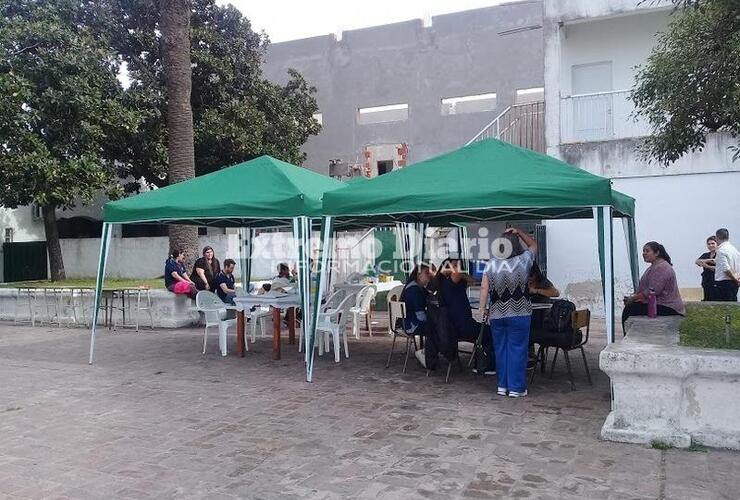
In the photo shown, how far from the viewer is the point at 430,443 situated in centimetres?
512

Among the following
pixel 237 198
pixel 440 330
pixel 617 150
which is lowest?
pixel 440 330

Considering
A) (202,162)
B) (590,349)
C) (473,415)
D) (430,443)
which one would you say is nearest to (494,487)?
(430,443)

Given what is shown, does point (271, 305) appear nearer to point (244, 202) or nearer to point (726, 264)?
point (244, 202)

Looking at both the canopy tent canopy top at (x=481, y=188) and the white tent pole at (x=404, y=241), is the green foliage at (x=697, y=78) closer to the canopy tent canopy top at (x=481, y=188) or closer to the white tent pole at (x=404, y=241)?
the canopy tent canopy top at (x=481, y=188)

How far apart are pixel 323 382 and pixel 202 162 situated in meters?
13.6

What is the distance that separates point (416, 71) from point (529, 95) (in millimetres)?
4094

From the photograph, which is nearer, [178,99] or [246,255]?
[246,255]

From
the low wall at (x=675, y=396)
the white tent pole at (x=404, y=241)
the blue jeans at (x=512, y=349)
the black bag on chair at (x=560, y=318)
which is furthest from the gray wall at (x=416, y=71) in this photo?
the low wall at (x=675, y=396)

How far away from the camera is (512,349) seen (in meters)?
6.43

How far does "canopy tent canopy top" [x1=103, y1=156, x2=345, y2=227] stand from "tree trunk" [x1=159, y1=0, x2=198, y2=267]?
15.3ft

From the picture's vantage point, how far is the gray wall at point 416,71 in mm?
21156

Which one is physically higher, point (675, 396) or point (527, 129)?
point (527, 129)

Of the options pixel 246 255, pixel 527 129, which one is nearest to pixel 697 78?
pixel 246 255

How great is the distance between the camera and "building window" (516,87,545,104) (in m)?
20.9
